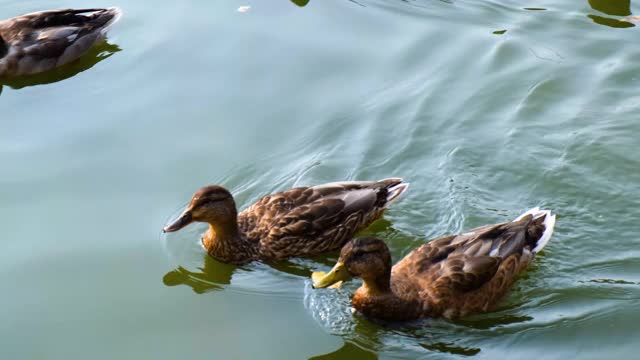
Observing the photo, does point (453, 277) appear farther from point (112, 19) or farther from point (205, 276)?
point (112, 19)

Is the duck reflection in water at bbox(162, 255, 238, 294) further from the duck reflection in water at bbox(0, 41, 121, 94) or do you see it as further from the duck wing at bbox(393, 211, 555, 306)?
the duck reflection in water at bbox(0, 41, 121, 94)

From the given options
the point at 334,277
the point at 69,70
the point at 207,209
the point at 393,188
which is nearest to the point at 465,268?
the point at 334,277

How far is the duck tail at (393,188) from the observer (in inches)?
370

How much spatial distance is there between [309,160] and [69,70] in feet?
11.7

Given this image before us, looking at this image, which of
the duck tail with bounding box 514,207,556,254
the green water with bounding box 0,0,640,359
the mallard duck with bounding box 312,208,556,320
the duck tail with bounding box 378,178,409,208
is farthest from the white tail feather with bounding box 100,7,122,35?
the duck tail with bounding box 514,207,556,254

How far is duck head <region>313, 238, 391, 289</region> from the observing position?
810 centimetres

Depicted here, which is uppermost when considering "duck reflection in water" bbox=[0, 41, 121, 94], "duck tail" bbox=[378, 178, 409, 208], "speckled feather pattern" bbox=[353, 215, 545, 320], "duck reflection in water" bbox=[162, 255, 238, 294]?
"duck reflection in water" bbox=[0, 41, 121, 94]

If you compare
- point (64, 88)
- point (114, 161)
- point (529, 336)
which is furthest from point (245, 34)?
point (529, 336)

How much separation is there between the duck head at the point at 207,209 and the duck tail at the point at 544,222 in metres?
2.31

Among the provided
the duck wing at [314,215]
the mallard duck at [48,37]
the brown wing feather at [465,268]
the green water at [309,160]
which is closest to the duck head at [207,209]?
the duck wing at [314,215]

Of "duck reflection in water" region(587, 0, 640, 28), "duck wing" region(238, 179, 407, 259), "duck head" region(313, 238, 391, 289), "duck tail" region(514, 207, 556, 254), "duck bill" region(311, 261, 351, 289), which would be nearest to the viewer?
"duck head" region(313, 238, 391, 289)

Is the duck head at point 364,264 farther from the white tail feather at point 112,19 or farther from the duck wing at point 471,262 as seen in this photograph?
the white tail feather at point 112,19

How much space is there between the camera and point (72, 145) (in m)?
10.5

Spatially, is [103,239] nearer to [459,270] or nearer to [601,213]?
[459,270]
